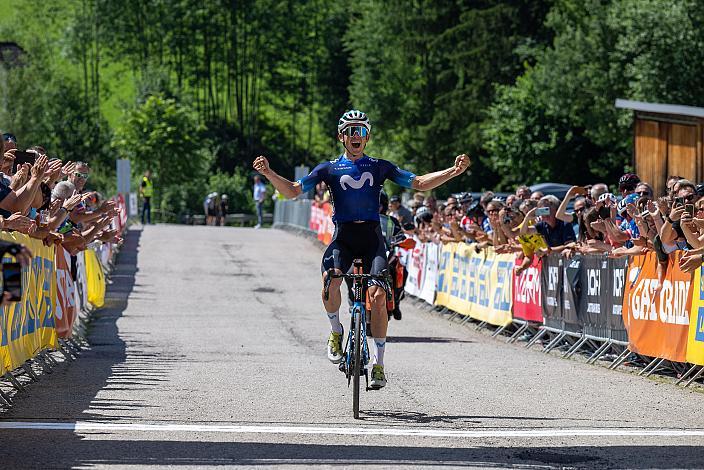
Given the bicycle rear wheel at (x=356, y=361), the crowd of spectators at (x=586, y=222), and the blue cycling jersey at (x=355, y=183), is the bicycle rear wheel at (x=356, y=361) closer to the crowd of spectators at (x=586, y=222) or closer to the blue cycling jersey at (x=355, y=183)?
the blue cycling jersey at (x=355, y=183)

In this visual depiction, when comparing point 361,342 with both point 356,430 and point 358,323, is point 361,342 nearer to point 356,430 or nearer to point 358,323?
point 358,323

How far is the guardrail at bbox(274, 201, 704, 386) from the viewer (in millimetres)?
13031

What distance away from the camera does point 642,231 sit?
1387cm

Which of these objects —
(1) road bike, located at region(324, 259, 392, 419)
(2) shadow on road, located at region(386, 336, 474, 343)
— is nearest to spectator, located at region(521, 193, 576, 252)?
(2) shadow on road, located at region(386, 336, 474, 343)

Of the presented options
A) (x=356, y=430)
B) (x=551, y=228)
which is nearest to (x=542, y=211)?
(x=551, y=228)

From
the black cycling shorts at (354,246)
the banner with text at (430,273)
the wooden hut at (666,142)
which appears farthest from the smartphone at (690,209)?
the wooden hut at (666,142)

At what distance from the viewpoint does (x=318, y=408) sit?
10516mm

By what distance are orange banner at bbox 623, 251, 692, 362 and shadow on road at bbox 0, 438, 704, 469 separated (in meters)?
4.35

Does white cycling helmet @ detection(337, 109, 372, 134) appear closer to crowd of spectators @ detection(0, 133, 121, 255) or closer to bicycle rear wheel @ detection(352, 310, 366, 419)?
A: bicycle rear wheel @ detection(352, 310, 366, 419)

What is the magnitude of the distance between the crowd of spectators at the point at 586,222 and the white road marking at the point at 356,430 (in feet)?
11.0

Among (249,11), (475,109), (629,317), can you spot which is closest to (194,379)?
(629,317)

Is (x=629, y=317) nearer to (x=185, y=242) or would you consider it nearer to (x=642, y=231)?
(x=642, y=231)

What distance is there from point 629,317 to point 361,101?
213ft

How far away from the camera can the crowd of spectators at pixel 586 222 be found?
13.2 meters
